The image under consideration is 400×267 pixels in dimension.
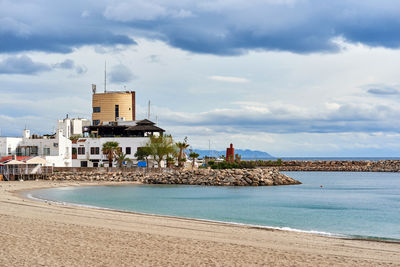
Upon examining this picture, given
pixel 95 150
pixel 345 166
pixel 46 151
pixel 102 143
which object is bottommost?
pixel 345 166

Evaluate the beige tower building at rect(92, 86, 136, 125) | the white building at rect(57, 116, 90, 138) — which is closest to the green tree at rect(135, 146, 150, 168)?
the white building at rect(57, 116, 90, 138)

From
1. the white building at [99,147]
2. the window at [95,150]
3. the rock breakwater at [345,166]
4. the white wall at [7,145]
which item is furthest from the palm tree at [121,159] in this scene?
the rock breakwater at [345,166]

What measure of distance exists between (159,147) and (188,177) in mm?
10275

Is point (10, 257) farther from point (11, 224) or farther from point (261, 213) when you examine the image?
point (261, 213)

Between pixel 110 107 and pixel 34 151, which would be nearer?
pixel 34 151

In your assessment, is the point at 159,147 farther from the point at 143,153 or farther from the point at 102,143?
the point at 102,143

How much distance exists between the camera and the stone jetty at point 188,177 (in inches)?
2368

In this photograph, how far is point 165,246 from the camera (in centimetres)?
1463

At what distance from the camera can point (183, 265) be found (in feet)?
39.1

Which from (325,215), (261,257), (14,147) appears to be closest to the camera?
(261,257)

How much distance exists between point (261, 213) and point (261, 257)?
17.2m

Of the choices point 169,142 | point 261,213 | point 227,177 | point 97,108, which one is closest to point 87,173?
point 169,142

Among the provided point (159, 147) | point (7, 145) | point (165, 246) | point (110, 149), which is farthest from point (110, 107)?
point (165, 246)

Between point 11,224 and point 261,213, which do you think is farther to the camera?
point 261,213
